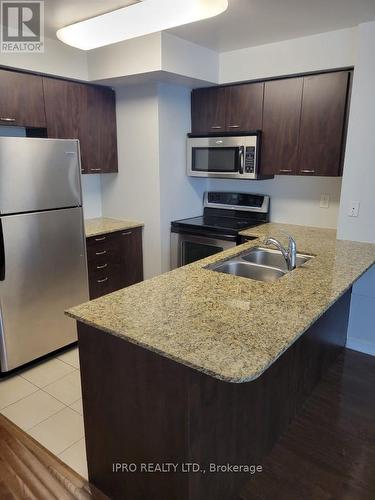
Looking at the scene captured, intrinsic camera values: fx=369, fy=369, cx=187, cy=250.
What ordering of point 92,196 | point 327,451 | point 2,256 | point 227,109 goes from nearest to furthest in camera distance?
point 327,451 → point 2,256 → point 227,109 → point 92,196

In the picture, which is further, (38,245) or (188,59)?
(188,59)

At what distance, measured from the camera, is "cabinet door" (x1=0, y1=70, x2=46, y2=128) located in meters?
2.65

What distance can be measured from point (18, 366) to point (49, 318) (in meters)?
0.39

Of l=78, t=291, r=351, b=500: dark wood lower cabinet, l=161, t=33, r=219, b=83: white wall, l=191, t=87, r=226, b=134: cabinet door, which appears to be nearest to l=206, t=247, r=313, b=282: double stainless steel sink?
l=78, t=291, r=351, b=500: dark wood lower cabinet

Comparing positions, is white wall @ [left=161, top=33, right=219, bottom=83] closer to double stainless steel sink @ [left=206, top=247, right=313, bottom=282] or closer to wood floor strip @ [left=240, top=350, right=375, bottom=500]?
double stainless steel sink @ [left=206, top=247, right=313, bottom=282]

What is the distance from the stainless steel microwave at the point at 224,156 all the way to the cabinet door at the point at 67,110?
0.97 metres

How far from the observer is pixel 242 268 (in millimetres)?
2336

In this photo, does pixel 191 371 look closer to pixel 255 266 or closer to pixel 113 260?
pixel 255 266

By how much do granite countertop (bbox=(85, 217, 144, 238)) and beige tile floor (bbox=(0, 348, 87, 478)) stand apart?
1038 mm

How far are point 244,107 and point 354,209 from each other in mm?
1277

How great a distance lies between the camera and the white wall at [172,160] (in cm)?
327

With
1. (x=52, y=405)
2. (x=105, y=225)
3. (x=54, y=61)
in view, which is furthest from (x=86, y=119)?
(x=52, y=405)

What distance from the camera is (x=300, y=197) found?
3361mm

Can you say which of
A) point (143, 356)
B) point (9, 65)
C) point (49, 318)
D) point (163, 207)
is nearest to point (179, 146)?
point (163, 207)
